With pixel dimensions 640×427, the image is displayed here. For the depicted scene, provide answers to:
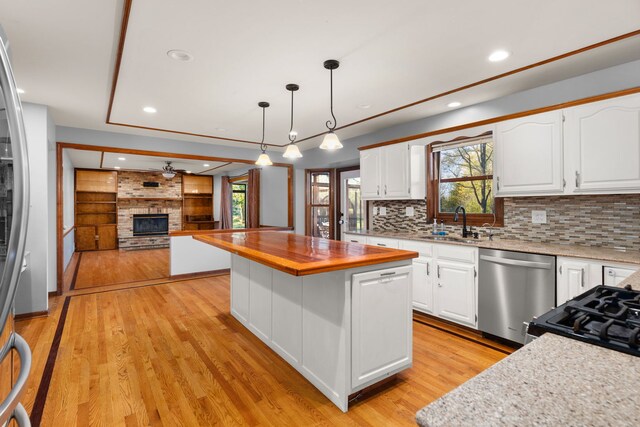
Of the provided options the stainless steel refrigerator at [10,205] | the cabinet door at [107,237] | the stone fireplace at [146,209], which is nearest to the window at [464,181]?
the stainless steel refrigerator at [10,205]

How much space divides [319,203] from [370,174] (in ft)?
6.50

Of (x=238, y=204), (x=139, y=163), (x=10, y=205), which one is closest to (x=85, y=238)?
(x=139, y=163)

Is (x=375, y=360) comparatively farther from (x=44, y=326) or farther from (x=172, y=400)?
(x=44, y=326)

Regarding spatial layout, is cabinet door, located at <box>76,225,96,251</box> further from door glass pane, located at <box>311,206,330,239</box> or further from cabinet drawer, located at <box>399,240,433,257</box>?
cabinet drawer, located at <box>399,240,433,257</box>

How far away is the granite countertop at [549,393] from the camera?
1.71 ft

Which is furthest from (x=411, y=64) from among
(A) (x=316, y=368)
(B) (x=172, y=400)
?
(B) (x=172, y=400)

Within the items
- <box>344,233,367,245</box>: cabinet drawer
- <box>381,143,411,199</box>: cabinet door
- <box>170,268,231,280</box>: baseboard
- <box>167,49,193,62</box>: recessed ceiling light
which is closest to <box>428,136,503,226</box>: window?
<box>381,143,411,199</box>: cabinet door

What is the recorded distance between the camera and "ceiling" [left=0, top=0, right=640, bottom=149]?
1.94 m

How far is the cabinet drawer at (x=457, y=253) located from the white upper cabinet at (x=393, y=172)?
0.94 metres

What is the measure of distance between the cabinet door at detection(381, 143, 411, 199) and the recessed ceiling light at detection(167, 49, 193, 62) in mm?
2627

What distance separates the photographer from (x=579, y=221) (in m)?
2.86

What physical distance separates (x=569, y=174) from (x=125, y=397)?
3786 mm

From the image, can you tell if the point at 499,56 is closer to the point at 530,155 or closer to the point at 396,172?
the point at 530,155

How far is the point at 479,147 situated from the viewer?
3633 mm
